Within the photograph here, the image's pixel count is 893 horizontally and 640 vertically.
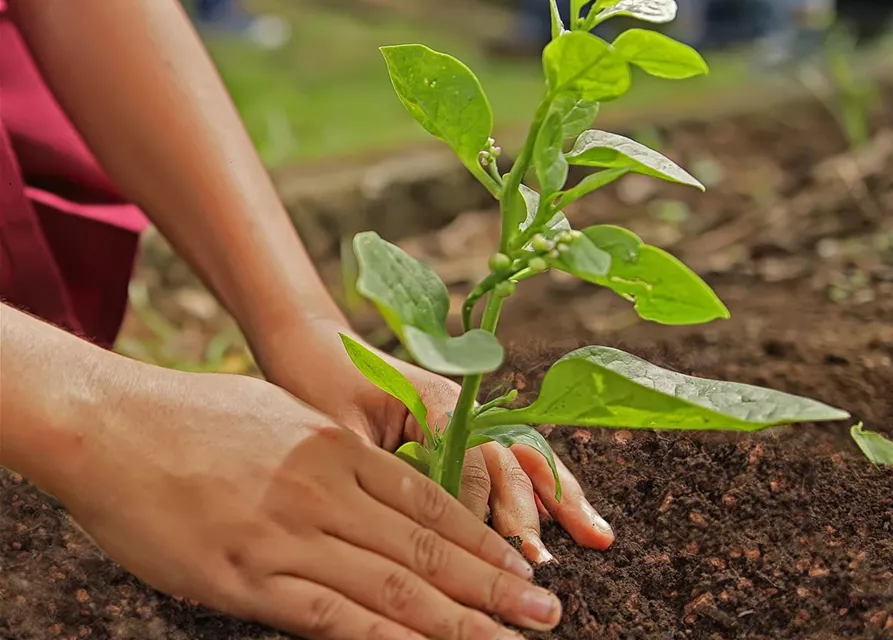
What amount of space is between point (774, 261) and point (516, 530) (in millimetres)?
1022

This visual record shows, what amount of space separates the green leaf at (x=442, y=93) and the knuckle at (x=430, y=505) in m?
0.25

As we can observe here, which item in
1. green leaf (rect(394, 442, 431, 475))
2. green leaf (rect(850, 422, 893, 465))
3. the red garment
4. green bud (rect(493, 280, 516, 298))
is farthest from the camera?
the red garment

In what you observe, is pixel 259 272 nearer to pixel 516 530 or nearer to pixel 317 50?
pixel 516 530

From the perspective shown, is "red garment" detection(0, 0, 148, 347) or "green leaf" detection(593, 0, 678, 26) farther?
"red garment" detection(0, 0, 148, 347)

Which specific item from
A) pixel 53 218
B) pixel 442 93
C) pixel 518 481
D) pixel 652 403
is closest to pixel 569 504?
pixel 518 481

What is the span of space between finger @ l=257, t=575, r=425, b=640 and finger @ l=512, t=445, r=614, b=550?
219mm

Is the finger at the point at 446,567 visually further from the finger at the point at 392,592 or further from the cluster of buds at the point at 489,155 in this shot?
the cluster of buds at the point at 489,155

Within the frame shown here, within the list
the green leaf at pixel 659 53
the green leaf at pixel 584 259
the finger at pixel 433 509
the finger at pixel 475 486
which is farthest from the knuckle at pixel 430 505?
the green leaf at pixel 659 53

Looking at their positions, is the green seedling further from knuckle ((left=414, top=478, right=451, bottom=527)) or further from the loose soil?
the loose soil

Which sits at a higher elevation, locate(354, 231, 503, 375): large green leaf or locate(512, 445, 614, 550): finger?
locate(354, 231, 503, 375): large green leaf

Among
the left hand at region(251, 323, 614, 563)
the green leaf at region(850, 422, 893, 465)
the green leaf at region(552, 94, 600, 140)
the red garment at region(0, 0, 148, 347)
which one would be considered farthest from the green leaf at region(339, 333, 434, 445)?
the red garment at region(0, 0, 148, 347)

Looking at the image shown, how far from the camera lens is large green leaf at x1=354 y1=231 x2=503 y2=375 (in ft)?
1.94

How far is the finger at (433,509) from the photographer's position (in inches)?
29.0

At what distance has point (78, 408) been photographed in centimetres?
74
